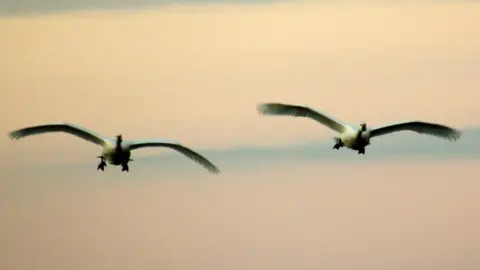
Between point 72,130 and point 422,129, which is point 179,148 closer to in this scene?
point 72,130

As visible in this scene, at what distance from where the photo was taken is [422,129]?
8.29ft

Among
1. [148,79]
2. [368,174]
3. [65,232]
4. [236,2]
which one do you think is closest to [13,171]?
[65,232]

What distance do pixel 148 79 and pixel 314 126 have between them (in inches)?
21.8

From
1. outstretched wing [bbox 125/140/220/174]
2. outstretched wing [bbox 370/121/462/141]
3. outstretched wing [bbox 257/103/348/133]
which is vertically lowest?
outstretched wing [bbox 125/140/220/174]

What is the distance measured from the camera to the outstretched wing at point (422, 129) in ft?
8.25

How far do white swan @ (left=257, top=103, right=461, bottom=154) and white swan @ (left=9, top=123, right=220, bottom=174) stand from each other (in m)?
0.30

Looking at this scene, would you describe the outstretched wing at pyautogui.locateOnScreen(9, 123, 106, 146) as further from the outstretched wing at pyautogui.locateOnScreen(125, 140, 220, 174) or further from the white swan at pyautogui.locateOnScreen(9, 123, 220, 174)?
the outstretched wing at pyautogui.locateOnScreen(125, 140, 220, 174)

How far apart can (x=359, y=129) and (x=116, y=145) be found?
28.9 inches

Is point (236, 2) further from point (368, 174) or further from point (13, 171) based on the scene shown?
point (13, 171)

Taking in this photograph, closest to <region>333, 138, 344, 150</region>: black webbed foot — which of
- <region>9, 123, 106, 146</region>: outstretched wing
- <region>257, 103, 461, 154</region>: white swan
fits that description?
<region>257, 103, 461, 154</region>: white swan

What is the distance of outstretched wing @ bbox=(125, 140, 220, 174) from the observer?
2.60 metres

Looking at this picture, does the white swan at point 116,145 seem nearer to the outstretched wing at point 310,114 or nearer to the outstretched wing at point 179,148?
the outstretched wing at point 179,148

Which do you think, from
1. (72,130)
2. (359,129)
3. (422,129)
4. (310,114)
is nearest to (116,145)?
(72,130)

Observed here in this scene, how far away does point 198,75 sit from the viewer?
2705 mm
